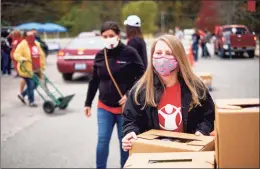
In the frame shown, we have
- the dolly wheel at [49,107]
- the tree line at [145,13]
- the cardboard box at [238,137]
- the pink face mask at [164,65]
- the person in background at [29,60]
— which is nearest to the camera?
the cardboard box at [238,137]

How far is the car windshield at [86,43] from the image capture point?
16742 mm

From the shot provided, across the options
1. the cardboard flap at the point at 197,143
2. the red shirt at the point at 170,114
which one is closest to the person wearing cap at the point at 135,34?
the red shirt at the point at 170,114

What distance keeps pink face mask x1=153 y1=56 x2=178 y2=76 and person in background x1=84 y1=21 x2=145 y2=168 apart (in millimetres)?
1787

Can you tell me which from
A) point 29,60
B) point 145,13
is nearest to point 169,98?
point 29,60

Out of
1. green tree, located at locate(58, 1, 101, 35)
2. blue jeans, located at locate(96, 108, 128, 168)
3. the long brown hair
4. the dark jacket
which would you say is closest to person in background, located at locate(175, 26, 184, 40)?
the dark jacket

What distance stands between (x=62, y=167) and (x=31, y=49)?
18.0ft

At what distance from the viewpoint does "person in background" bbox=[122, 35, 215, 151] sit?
3.59 metres

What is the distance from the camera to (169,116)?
11.8 feet

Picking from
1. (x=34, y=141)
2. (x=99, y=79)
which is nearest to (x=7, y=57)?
(x=34, y=141)

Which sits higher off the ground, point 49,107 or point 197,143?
point 197,143

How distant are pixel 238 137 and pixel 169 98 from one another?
1375 mm

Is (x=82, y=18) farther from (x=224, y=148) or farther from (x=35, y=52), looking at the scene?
(x=224, y=148)

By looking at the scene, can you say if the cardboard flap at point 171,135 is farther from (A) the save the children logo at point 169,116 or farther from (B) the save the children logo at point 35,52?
(B) the save the children logo at point 35,52

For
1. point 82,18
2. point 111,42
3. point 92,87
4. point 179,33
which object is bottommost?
point 82,18
